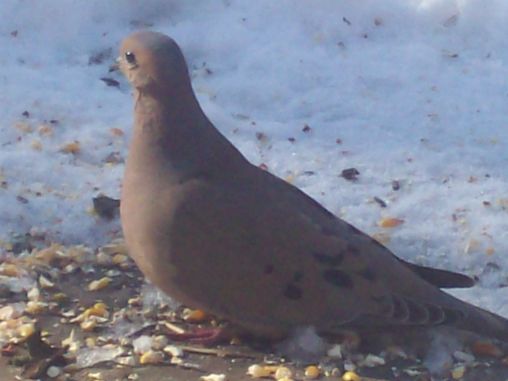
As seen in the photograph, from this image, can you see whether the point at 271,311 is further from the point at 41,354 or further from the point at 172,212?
the point at 41,354

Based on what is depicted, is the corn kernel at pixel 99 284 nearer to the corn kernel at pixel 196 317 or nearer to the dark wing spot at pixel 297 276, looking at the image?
the corn kernel at pixel 196 317

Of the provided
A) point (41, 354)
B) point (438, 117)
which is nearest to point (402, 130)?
point (438, 117)

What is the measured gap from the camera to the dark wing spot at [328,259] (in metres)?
3.98

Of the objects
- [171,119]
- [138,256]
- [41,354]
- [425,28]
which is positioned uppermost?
[425,28]

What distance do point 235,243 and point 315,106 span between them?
5.68 feet

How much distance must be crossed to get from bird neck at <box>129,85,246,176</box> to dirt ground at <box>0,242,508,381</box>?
20.2 inches

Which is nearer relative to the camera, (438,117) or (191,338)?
(191,338)

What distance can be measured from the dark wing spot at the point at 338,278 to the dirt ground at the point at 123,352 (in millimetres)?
229

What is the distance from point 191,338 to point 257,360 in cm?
21

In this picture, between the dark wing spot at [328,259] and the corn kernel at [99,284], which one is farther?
the corn kernel at [99,284]

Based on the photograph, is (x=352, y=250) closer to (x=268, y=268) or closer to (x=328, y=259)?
(x=328, y=259)

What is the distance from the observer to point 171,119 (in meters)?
4.03

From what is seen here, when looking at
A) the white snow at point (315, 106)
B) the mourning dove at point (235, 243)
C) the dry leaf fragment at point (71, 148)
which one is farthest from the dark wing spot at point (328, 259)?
the dry leaf fragment at point (71, 148)

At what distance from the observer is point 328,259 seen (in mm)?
3988
